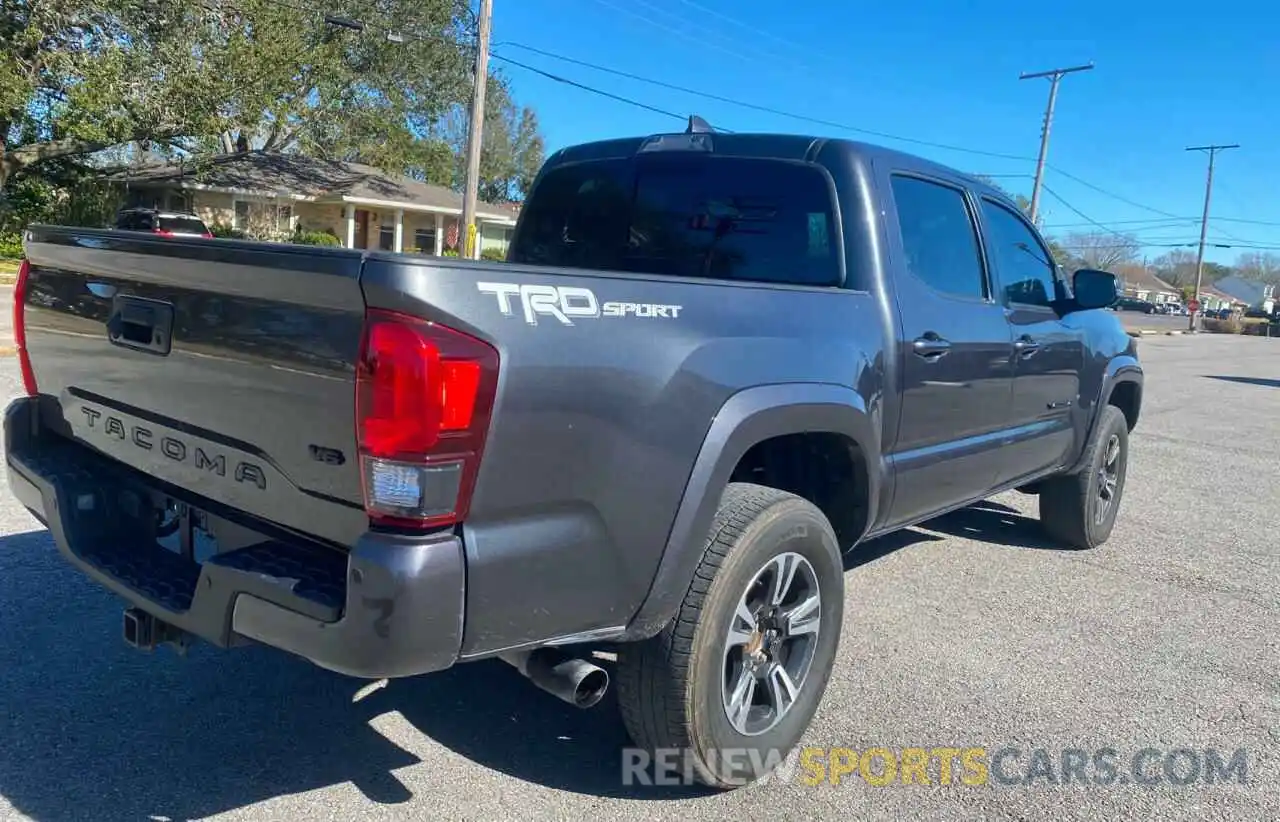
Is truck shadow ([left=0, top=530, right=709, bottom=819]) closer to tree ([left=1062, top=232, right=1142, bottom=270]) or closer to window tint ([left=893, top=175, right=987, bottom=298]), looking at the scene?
window tint ([left=893, top=175, right=987, bottom=298])

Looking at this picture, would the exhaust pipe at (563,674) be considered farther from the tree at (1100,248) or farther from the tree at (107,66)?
the tree at (1100,248)

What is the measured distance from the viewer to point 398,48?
30781 millimetres

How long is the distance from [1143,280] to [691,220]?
137 metres

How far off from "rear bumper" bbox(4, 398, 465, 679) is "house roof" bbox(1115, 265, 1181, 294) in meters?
122

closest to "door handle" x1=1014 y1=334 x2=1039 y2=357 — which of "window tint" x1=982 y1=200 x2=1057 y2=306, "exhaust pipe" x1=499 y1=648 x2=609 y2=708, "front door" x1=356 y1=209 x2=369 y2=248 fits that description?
"window tint" x1=982 y1=200 x2=1057 y2=306

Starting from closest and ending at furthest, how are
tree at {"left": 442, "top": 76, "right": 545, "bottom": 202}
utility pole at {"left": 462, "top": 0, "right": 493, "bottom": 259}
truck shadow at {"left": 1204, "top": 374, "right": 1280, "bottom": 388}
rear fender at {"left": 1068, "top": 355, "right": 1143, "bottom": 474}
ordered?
Result: rear fender at {"left": 1068, "top": 355, "right": 1143, "bottom": 474} → utility pole at {"left": 462, "top": 0, "right": 493, "bottom": 259} → truck shadow at {"left": 1204, "top": 374, "right": 1280, "bottom": 388} → tree at {"left": 442, "top": 76, "right": 545, "bottom": 202}

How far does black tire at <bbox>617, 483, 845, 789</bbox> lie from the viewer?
274cm

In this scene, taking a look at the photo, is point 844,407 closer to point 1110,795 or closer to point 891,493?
point 891,493

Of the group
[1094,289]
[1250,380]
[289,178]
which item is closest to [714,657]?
[1094,289]

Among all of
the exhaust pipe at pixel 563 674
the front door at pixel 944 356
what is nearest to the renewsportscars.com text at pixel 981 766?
the exhaust pipe at pixel 563 674

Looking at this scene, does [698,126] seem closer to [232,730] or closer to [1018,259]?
[1018,259]

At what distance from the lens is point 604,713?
3.46 meters

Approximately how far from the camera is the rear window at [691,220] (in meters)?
3.70

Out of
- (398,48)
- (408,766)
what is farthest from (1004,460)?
(398,48)
